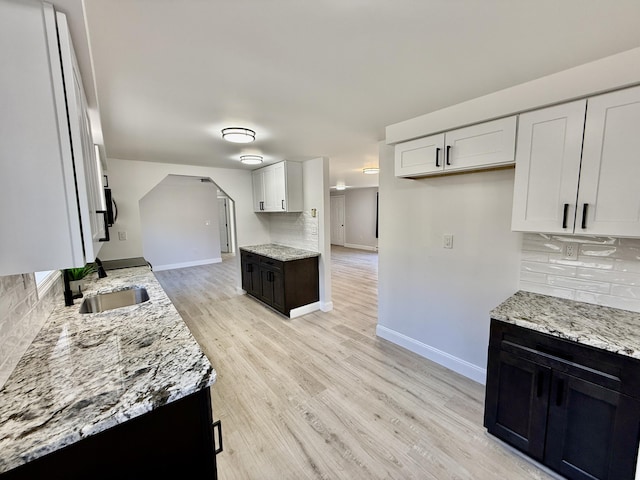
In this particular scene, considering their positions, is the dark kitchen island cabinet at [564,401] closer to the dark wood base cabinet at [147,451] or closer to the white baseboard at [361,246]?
the dark wood base cabinet at [147,451]

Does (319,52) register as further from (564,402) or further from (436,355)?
(436,355)

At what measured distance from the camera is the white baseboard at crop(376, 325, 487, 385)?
2.37 m

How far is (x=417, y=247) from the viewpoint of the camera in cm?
272

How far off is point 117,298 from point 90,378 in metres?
1.52

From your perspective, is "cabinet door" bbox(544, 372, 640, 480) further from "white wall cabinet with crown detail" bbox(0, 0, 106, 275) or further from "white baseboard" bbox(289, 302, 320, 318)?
"white baseboard" bbox(289, 302, 320, 318)

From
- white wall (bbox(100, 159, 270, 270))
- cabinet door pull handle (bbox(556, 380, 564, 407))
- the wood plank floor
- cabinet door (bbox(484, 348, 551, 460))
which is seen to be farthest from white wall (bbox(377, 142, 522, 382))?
white wall (bbox(100, 159, 270, 270))

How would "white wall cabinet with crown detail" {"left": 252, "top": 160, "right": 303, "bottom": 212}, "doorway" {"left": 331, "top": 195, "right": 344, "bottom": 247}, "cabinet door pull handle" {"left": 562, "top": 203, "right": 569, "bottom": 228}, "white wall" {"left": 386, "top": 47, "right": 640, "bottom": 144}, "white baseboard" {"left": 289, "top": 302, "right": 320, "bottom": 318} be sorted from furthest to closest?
"doorway" {"left": 331, "top": 195, "right": 344, "bottom": 247}
"white wall cabinet with crown detail" {"left": 252, "top": 160, "right": 303, "bottom": 212}
"white baseboard" {"left": 289, "top": 302, "right": 320, "bottom": 318}
"cabinet door pull handle" {"left": 562, "top": 203, "right": 569, "bottom": 228}
"white wall" {"left": 386, "top": 47, "right": 640, "bottom": 144}

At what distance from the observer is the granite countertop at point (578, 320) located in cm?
131

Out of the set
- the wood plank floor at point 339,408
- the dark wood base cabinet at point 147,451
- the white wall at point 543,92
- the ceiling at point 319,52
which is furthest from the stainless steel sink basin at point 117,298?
the white wall at point 543,92

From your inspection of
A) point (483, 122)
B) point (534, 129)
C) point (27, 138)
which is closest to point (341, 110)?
point (483, 122)

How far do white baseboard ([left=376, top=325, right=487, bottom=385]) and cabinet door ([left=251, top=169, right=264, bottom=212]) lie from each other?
2.81m

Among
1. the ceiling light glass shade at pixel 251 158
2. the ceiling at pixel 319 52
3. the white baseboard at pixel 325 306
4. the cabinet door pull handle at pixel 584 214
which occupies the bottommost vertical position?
the white baseboard at pixel 325 306

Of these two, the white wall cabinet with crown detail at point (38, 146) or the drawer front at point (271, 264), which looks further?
the drawer front at point (271, 264)

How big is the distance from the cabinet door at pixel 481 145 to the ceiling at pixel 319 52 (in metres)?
0.23
